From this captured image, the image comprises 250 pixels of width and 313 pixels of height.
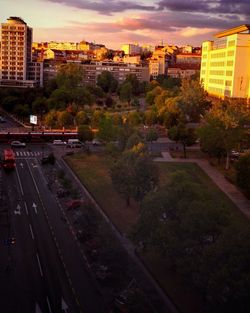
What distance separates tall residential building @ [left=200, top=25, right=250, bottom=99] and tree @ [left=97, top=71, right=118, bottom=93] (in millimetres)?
29090

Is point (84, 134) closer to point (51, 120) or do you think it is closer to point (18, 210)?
point (51, 120)

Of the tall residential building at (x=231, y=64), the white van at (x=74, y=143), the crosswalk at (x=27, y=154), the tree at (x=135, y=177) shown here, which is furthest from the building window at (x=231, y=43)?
the tree at (x=135, y=177)

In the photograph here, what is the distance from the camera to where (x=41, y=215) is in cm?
2970

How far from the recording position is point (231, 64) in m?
76.1

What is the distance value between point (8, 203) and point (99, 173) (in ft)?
35.1

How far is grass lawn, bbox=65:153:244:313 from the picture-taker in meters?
20.1

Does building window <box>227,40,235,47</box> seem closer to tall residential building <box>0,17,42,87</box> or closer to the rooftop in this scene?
the rooftop

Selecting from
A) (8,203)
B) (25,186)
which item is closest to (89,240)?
(8,203)

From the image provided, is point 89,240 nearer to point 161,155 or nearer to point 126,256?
point 126,256

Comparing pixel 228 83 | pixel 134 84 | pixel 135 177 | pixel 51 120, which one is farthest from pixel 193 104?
pixel 134 84

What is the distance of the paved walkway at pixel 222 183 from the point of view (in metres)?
33.1

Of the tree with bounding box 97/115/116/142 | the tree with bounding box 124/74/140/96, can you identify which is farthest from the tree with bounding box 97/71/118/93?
the tree with bounding box 97/115/116/142

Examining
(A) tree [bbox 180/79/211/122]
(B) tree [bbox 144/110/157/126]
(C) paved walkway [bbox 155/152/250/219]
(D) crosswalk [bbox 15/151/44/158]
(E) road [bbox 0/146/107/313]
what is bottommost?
(E) road [bbox 0/146/107/313]

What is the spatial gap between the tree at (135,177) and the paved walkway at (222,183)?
6780 millimetres
